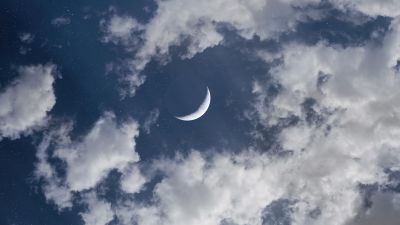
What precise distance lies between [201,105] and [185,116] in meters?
4.05

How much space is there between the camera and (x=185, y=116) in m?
77.5

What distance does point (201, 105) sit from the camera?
255ft
